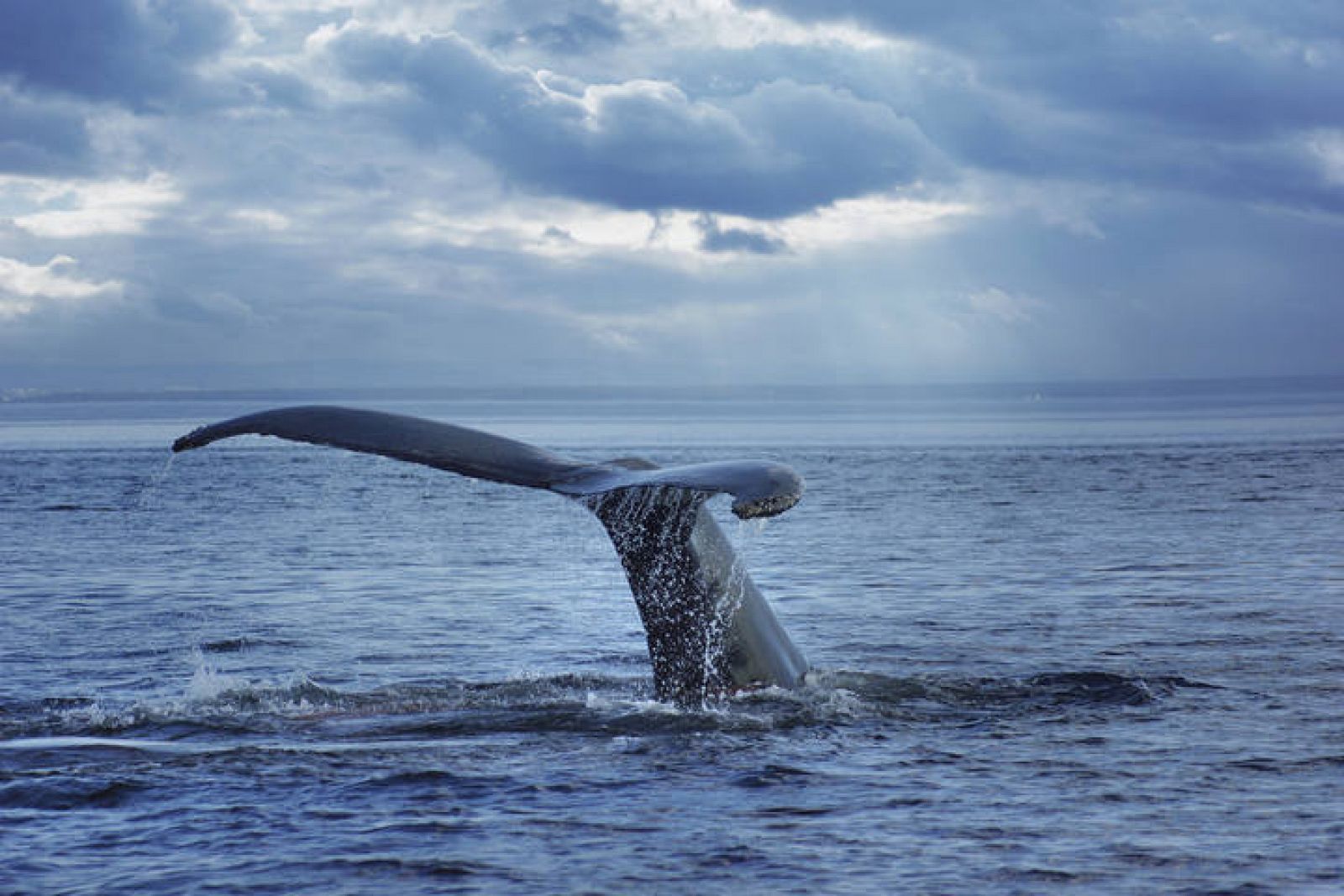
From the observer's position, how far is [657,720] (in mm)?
9766

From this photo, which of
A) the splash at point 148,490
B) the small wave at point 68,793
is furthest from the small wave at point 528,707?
the splash at point 148,490

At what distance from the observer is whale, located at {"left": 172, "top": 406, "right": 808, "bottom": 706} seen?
8.00 m

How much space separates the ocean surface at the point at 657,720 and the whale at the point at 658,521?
0.32 metres

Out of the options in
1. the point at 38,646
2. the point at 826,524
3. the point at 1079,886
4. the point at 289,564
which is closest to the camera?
the point at 1079,886

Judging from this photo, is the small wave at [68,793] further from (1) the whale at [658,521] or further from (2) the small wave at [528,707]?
(1) the whale at [658,521]

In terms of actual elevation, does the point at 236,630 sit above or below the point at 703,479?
below

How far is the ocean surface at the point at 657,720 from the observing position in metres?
7.25

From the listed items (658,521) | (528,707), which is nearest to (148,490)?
(528,707)

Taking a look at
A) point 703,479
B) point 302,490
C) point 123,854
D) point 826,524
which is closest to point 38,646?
point 123,854

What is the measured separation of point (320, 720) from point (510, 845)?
323 cm

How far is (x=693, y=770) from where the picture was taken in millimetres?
8727

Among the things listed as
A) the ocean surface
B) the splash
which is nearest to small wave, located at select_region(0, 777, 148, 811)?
the ocean surface

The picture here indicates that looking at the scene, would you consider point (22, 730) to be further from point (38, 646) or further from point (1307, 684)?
point (1307, 684)

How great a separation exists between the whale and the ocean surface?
324 mm
